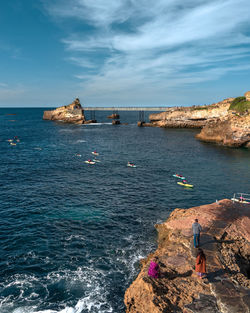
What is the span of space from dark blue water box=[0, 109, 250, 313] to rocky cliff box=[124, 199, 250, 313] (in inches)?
148

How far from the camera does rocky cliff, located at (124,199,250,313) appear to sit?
1305 centimetres

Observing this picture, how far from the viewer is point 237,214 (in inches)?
969

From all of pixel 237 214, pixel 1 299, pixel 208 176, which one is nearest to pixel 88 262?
pixel 1 299

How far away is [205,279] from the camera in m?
14.9

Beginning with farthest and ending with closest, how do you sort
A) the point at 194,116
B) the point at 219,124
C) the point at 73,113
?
the point at 73,113, the point at 194,116, the point at 219,124

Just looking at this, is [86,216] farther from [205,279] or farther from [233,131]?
[233,131]

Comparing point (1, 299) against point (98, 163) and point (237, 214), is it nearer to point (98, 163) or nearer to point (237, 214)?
point (237, 214)

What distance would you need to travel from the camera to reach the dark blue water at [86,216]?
712 inches

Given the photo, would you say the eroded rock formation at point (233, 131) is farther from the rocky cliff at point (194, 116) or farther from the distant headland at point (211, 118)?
the rocky cliff at point (194, 116)

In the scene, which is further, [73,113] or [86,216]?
[73,113]

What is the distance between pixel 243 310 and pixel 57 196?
29434mm

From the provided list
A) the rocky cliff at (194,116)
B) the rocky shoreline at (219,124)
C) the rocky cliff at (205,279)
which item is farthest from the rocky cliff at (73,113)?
the rocky cliff at (205,279)

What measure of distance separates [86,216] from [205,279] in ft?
59.8

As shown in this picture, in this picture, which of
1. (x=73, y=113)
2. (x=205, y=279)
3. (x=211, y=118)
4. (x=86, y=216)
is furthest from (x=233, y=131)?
(x=73, y=113)
